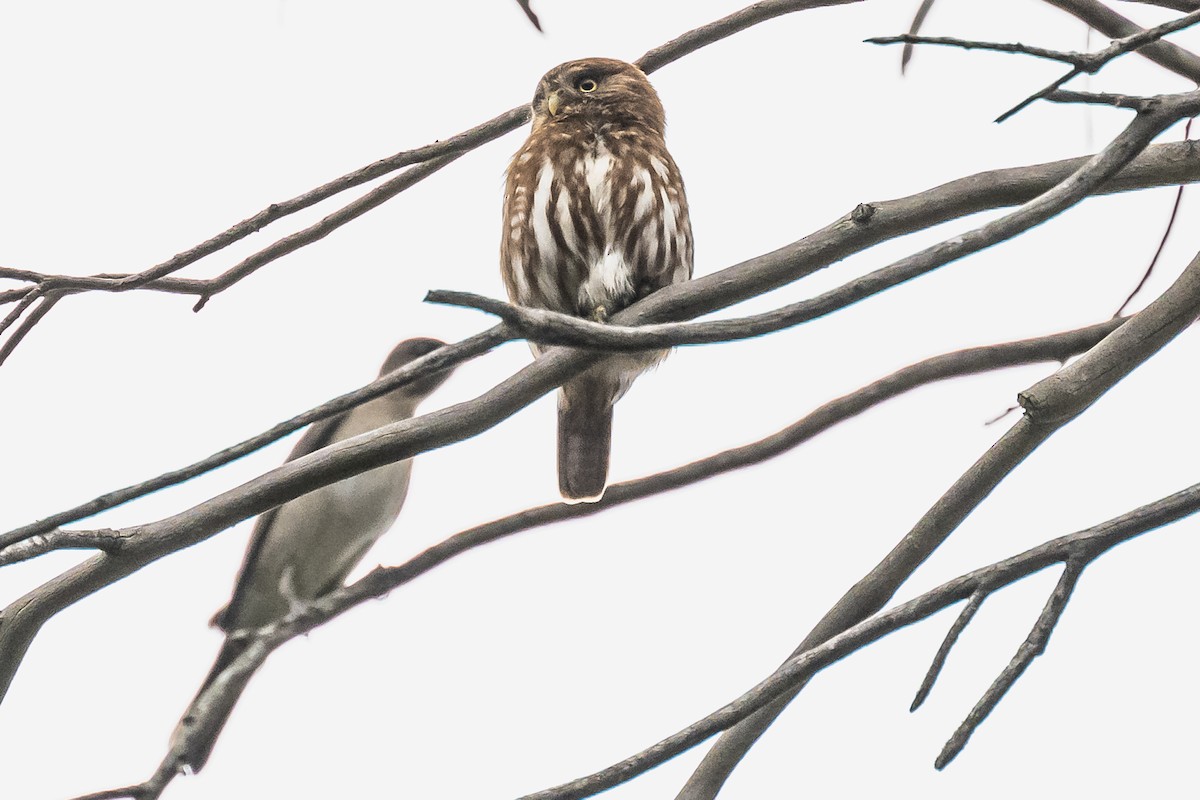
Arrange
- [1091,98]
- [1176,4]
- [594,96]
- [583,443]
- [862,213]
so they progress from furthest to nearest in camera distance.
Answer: [583,443], [594,96], [1176,4], [862,213], [1091,98]

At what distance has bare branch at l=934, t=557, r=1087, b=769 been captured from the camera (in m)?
1.85

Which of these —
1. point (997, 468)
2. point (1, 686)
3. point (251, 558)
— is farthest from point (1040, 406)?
point (251, 558)

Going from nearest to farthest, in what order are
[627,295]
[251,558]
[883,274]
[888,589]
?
1. [883,274]
2. [888,589]
3. [627,295]
4. [251,558]

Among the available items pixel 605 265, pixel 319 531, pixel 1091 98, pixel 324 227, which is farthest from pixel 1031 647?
pixel 319 531

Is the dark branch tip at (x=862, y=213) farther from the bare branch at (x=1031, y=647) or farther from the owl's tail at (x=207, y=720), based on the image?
the owl's tail at (x=207, y=720)

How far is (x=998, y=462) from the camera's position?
246cm

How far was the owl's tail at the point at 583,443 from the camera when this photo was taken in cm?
429

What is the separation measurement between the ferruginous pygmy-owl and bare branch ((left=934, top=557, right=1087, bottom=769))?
2049mm

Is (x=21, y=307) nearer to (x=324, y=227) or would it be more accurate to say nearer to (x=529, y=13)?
(x=324, y=227)

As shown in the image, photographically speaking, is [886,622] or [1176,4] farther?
[1176,4]

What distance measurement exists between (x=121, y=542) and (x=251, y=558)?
3871 millimetres

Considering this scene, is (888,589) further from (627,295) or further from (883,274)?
(627,295)

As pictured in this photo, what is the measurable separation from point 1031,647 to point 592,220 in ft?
7.47

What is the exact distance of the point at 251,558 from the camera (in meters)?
5.81
